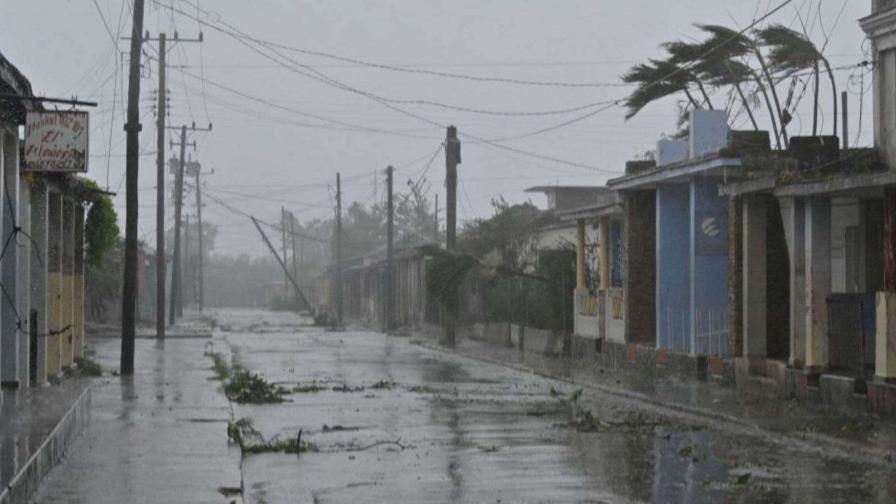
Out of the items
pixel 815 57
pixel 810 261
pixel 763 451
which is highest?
pixel 815 57

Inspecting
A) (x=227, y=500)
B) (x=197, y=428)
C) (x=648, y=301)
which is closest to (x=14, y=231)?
(x=197, y=428)

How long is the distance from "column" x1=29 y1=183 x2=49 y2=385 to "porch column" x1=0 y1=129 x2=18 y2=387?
62.6 inches

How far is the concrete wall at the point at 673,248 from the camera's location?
3394cm

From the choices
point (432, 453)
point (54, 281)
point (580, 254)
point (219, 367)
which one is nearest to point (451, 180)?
point (580, 254)

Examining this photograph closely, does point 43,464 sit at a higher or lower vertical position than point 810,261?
lower

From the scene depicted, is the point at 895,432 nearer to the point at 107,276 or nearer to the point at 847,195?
the point at 847,195

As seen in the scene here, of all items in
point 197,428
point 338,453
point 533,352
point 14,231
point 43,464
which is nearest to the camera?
point 43,464

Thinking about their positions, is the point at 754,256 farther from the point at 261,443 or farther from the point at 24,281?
the point at 24,281

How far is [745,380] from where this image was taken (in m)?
26.8

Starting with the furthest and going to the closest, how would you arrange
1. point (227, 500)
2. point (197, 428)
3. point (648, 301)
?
point (648, 301) < point (197, 428) < point (227, 500)

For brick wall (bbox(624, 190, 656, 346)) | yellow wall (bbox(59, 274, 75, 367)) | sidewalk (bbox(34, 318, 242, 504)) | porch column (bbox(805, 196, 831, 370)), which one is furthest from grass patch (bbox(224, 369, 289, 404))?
brick wall (bbox(624, 190, 656, 346))

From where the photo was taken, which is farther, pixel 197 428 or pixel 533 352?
pixel 533 352

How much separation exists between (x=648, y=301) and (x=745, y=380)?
9034 mm

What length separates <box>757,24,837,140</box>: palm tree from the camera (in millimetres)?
35719
